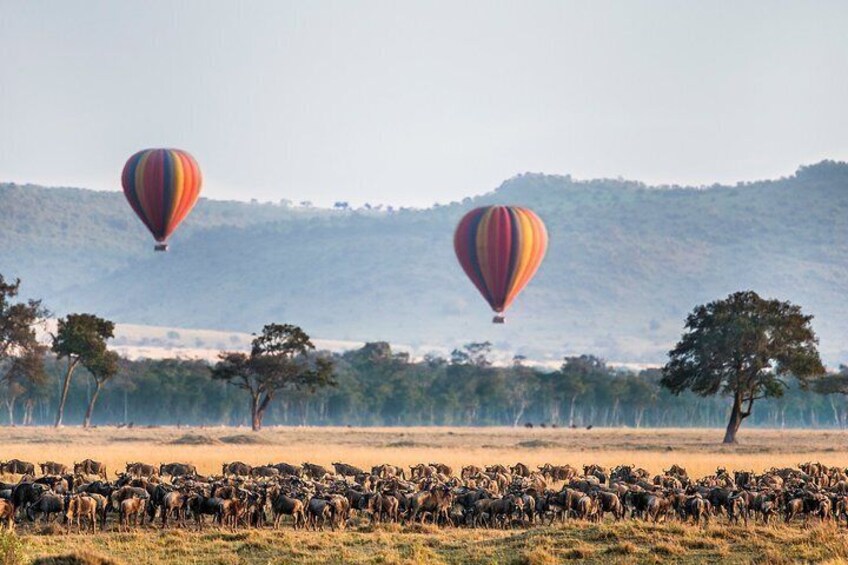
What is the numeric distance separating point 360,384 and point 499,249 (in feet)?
288

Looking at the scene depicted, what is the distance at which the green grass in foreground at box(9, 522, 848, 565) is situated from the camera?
108ft

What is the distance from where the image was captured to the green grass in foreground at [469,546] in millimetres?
32938

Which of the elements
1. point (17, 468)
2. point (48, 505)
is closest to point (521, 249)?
point (17, 468)

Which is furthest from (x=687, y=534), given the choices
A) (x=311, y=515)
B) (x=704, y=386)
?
(x=704, y=386)

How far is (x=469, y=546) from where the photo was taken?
115 feet

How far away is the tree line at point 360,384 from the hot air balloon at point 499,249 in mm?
12012

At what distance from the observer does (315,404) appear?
185 m

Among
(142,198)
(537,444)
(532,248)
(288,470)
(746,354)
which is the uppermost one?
(142,198)

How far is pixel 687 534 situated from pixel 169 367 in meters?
140

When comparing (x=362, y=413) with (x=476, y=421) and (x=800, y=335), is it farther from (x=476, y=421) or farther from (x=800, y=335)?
(x=800, y=335)

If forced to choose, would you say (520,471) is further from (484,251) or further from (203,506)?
(484,251)

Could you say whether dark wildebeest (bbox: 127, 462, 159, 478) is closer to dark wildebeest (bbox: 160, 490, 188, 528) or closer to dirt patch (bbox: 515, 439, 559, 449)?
dark wildebeest (bbox: 160, 490, 188, 528)

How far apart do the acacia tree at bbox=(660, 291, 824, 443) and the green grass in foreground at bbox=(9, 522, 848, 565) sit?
56.9m

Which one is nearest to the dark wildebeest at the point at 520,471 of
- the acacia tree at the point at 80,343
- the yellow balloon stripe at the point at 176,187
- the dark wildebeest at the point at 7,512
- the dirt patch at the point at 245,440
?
the dark wildebeest at the point at 7,512
